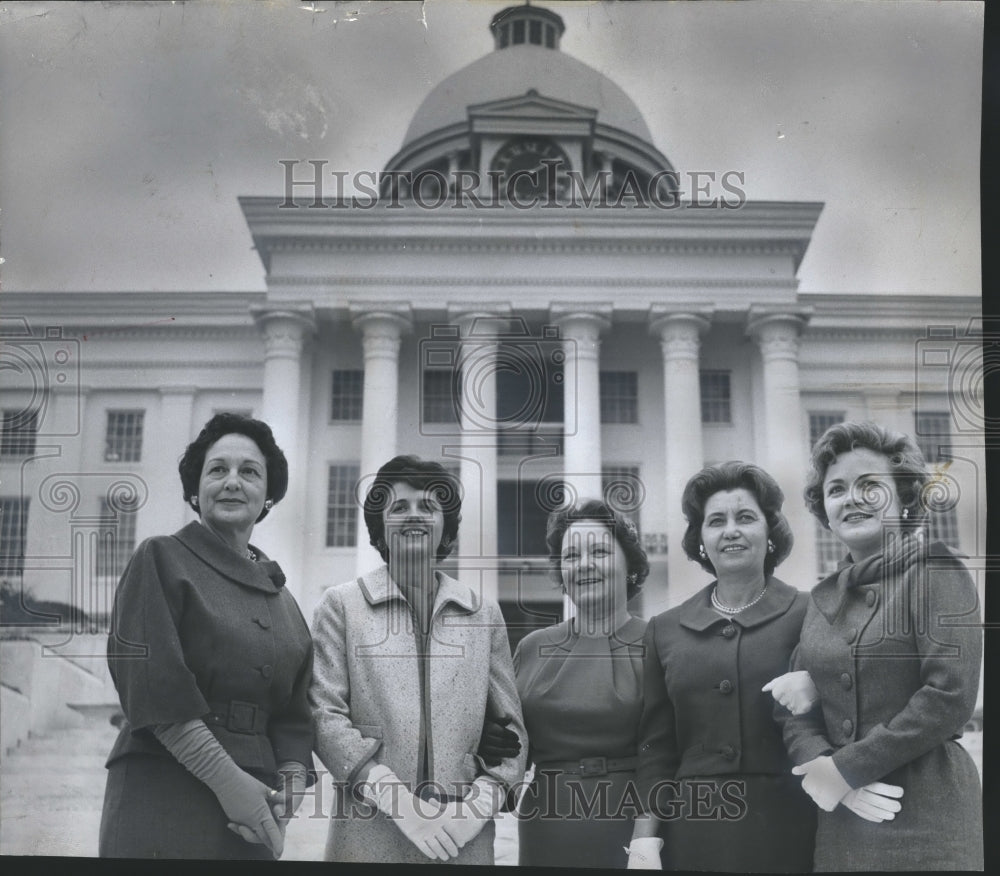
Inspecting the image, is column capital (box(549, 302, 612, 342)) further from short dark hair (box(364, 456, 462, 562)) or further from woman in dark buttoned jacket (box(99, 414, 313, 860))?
woman in dark buttoned jacket (box(99, 414, 313, 860))

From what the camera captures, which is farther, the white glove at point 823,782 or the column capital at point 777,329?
the column capital at point 777,329

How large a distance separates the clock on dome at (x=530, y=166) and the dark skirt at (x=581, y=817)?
227 centimetres

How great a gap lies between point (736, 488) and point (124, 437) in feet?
7.93

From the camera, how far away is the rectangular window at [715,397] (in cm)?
443

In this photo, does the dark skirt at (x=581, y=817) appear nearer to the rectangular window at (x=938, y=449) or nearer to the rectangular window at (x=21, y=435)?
the rectangular window at (x=938, y=449)

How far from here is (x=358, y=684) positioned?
12.2ft

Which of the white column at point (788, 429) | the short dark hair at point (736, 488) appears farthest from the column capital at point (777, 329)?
the short dark hair at point (736, 488)

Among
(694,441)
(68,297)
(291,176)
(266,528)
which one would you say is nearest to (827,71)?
(694,441)

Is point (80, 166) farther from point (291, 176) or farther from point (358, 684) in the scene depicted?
point (358, 684)

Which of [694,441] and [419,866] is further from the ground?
[694,441]

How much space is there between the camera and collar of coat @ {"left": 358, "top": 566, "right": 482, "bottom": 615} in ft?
12.5

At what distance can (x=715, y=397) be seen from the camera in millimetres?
4516

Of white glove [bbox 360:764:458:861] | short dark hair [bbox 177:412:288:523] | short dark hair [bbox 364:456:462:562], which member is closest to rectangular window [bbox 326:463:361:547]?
short dark hair [bbox 364:456:462:562]

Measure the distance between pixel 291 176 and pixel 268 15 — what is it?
70cm
